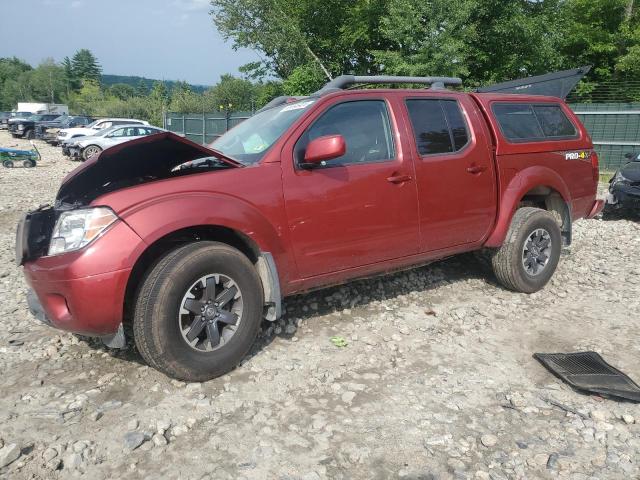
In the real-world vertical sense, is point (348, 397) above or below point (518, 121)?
below

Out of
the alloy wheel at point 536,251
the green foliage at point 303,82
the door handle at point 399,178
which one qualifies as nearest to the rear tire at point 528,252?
the alloy wheel at point 536,251

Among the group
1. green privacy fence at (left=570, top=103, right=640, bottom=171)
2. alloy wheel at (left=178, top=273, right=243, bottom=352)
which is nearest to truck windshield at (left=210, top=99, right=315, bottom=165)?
alloy wheel at (left=178, top=273, right=243, bottom=352)

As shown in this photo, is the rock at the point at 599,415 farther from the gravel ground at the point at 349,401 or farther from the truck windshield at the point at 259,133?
the truck windshield at the point at 259,133

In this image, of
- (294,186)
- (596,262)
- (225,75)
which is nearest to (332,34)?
(596,262)

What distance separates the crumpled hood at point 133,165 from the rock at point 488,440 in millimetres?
2262

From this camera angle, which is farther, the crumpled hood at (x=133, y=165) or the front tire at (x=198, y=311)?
the crumpled hood at (x=133, y=165)

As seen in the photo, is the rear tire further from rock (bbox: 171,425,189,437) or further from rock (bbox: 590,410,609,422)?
rock (bbox: 171,425,189,437)

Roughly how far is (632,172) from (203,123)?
23704 millimetres

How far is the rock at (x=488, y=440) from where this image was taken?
109 inches

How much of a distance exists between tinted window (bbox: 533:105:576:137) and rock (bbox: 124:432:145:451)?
4.64 m

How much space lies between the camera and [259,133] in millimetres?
4090

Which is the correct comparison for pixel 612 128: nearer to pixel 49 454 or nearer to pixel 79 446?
pixel 79 446

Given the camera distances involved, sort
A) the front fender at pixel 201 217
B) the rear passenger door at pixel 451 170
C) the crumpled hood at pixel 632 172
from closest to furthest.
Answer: the front fender at pixel 201 217 < the rear passenger door at pixel 451 170 < the crumpled hood at pixel 632 172

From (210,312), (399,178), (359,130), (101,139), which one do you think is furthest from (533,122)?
(101,139)
